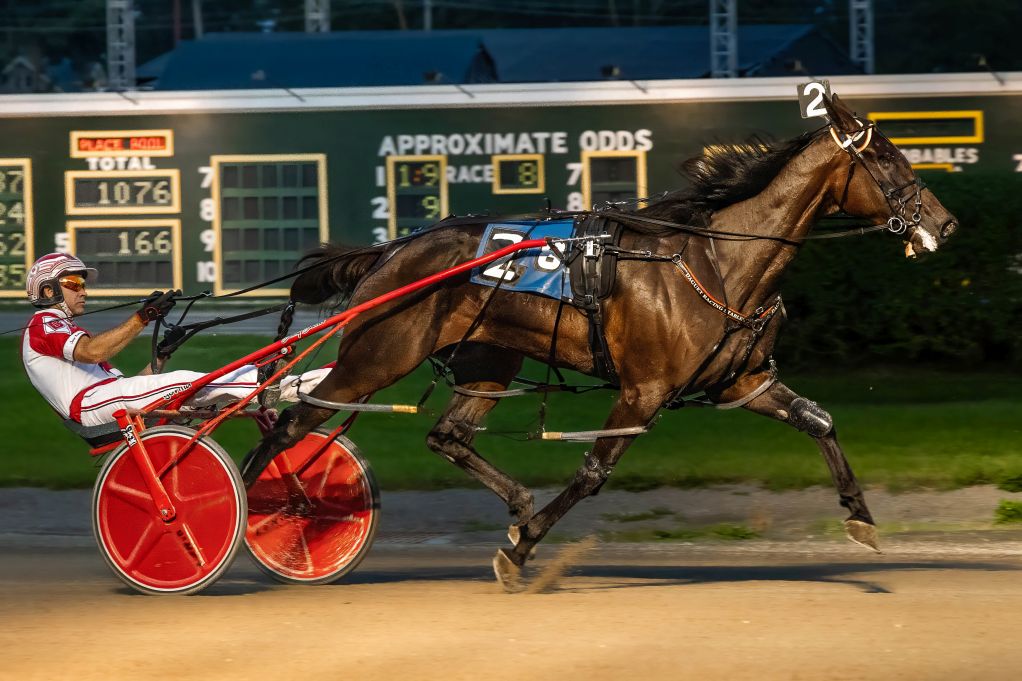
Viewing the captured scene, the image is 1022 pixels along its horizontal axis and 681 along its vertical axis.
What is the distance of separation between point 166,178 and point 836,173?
15.9 m

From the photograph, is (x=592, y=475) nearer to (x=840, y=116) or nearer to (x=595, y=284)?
(x=595, y=284)

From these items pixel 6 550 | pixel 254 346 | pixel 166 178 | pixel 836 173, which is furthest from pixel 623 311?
pixel 166 178

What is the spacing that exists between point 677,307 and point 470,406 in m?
1.39

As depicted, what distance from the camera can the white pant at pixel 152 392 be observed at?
294 inches

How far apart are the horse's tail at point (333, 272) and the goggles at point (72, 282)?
1.14 metres

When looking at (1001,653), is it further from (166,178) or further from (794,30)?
(794,30)

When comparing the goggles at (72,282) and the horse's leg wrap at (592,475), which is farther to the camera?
the goggles at (72,282)

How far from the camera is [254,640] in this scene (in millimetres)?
6371

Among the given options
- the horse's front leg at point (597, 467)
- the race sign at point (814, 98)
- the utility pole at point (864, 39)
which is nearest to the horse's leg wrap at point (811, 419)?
the horse's front leg at point (597, 467)

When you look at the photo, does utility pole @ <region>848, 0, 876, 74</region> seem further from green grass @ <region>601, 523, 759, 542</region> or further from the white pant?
the white pant

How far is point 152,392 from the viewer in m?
7.50

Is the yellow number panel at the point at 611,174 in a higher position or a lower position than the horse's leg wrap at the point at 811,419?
higher

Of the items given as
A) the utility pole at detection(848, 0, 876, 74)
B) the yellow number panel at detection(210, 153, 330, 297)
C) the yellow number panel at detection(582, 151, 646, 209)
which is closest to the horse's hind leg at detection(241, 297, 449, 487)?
the yellow number panel at detection(582, 151, 646, 209)

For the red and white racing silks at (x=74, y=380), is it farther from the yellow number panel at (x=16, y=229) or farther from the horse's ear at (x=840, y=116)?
the yellow number panel at (x=16, y=229)
